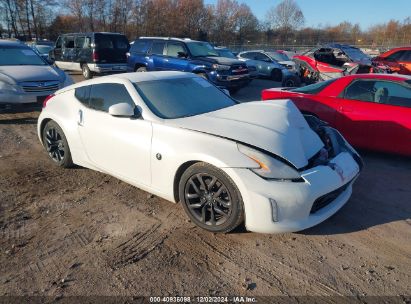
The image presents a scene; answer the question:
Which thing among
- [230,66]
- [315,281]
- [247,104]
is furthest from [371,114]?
[230,66]

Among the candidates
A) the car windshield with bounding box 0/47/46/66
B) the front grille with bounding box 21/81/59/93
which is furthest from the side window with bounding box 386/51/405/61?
the car windshield with bounding box 0/47/46/66

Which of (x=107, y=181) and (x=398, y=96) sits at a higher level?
(x=398, y=96)

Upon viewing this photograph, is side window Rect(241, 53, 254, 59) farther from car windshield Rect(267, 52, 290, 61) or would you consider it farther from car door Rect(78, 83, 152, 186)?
car door Rect(78, 83, 152, 186)

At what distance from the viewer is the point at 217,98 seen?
469cm

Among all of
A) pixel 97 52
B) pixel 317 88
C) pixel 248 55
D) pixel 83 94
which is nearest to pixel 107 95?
pixel 83 94

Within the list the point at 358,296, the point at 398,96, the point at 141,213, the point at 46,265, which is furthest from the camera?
the point at 398,96

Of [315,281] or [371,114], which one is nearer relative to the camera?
[315,281]

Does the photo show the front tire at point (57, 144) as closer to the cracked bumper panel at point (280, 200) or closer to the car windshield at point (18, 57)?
the cracked bumper panel at point (280, 200)

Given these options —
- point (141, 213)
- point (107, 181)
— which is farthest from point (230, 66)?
point (141, 213)

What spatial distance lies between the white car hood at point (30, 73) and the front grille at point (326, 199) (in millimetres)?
7283

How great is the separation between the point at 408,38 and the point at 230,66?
149ft

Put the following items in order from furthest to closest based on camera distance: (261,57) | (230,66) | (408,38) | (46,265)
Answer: (408,38) → (261,57) → (230,66) → (46,265)

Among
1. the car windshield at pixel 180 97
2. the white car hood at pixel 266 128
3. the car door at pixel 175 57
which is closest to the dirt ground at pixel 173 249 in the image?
the white car hood at pixel 266 128

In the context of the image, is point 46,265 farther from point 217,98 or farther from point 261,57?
point 261,57
